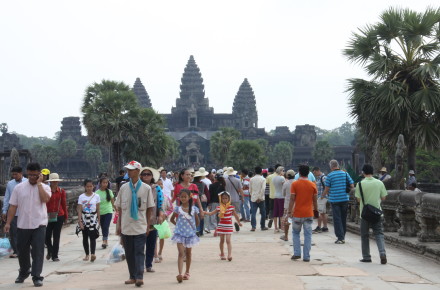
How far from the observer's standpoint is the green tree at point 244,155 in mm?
91125

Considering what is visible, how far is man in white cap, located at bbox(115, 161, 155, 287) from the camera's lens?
884cm

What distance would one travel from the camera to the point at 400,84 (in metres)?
20.5

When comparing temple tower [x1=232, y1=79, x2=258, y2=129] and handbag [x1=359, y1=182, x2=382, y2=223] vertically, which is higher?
temple tower [x1=232, y1=79, x2=258, y2=129]

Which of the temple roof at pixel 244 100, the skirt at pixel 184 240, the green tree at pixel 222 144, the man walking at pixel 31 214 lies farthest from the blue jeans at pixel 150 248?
the temple roof at pixel 244 100

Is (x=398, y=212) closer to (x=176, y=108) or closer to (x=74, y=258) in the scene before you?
(x=74, y=258)

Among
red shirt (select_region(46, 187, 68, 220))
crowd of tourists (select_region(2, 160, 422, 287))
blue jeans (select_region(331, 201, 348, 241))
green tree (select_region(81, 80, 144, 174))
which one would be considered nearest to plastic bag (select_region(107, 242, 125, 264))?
crowd of tourists (select_region(2, 160, 422, 287))

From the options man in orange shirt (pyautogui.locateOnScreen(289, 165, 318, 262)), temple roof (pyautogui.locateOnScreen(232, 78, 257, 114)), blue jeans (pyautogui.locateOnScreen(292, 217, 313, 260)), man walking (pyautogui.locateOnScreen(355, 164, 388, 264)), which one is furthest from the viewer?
temple roof (pyautogui.locateOnScreen(232, 78, 257, 114))

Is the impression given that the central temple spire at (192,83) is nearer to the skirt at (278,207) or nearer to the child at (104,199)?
the skirt at (278,207)

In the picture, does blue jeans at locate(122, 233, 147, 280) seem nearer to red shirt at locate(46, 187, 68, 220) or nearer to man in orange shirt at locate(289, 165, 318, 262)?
man in orange shirt at locate(289, 165, 318, 262)

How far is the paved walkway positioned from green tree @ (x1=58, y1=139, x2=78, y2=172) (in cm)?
11639

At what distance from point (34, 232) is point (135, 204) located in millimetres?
1337

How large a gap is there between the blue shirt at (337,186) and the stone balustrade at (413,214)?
2.71 feet

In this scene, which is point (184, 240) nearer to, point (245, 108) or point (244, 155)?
point (244, 155)

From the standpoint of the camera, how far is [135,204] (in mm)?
8852
